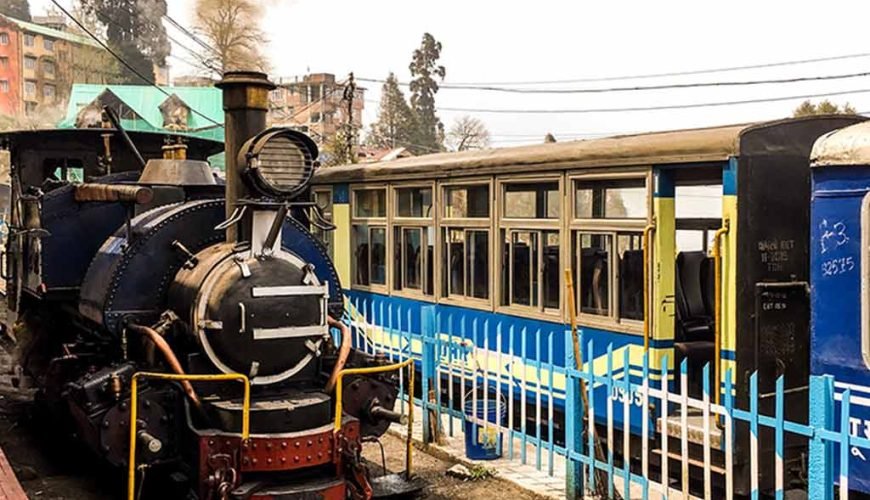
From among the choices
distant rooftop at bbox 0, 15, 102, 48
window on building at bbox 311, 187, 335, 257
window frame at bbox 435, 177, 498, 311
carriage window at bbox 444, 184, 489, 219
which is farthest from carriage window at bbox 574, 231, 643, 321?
distant rooftop at bbox 0, 15, 102, 48

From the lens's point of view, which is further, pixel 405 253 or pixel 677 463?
pixel 405 253

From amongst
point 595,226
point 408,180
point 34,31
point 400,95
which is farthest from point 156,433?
point 34,31

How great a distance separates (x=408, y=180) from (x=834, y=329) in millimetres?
5119

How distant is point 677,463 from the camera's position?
700 centimetres

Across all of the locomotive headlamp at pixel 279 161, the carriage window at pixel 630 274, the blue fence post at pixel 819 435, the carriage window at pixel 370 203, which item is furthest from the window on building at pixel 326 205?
the blue fence post at pixel 819 435

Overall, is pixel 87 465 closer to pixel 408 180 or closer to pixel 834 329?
pixel 408 180

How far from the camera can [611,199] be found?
7082 mm

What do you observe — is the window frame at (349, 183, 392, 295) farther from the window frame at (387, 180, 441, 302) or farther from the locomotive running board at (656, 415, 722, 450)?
the locomotive running board at (656, 415, 722, 450)

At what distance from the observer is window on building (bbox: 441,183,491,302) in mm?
8508

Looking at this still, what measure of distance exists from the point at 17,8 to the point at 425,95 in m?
53.3

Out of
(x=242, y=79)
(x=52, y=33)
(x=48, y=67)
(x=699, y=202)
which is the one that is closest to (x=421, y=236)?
(x=699, y=202)

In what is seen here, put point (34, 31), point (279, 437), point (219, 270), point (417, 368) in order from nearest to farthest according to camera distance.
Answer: point (279, 437) < point (219, 270) < point (417, 368) < point (34, 31)

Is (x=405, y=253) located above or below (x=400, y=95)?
below

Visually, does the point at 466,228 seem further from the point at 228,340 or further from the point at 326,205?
the point at 228,340
